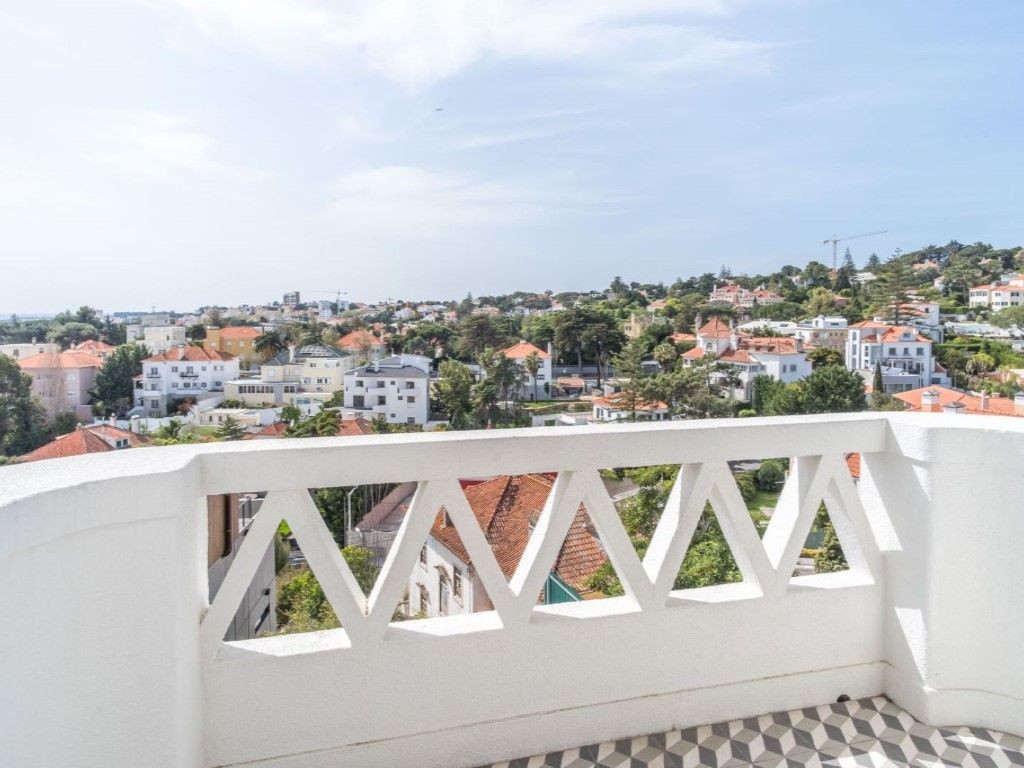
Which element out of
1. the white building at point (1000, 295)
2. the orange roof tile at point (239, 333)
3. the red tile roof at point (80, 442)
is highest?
the white building at point (1000, 295)

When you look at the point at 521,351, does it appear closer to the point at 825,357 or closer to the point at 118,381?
Answer: the point at 825,357

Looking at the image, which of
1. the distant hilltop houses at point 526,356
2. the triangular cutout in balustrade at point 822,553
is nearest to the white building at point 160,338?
the distant hilltop houses at point 526,356

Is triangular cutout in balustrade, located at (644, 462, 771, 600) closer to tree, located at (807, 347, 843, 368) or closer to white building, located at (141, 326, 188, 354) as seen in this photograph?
white building, located at (141, 326, 188, 354)

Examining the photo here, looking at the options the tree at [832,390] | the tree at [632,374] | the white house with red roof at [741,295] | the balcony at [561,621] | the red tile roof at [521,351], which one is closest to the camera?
the balcony at [561,621]

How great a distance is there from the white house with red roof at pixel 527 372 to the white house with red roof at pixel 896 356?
164 inches

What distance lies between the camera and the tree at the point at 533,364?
10.8 meters

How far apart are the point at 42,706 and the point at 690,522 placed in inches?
53.3

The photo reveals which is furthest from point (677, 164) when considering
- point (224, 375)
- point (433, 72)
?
point (224, 375)

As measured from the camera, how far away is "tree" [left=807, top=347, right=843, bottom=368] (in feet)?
23.8

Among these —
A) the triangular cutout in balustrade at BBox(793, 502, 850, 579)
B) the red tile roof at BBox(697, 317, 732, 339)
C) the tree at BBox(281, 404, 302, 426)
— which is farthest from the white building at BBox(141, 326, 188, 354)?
the red tile roof at BBox(697, 317, 732, 339)

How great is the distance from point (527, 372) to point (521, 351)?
0.39 meters

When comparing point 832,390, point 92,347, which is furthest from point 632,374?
point 92,347

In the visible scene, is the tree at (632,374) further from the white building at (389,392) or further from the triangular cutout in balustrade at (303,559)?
the triangular cutout in balustrade at (303,559)

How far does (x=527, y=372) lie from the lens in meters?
10.6
